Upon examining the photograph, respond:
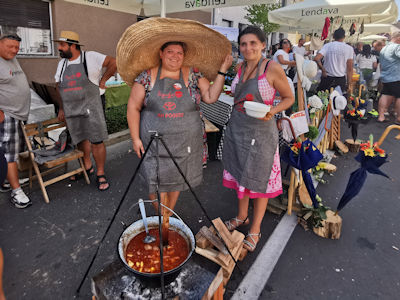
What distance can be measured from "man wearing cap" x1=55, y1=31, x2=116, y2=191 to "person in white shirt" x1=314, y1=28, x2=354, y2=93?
508 centimetres

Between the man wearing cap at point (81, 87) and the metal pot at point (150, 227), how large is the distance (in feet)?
6.60

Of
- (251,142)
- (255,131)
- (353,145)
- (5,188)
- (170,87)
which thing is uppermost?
(170,87)

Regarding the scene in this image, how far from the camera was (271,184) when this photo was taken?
2.61 m

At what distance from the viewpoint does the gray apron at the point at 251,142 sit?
2.38 metres

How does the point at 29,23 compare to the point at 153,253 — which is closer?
the point at 153,253

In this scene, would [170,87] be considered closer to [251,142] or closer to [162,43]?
[162,43]

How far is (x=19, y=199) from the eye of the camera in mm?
3277

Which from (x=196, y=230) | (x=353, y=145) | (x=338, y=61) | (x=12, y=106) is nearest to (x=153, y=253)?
(x=196, y=230)

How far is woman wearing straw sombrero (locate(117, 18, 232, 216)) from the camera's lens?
6.89 ft

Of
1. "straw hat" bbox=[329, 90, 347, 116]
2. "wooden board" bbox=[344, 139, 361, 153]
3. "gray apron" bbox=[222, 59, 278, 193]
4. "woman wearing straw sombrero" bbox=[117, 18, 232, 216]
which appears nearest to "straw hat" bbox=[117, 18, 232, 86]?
"woman wearing straw sombrero" bbox=[117, 18, 232, 216]

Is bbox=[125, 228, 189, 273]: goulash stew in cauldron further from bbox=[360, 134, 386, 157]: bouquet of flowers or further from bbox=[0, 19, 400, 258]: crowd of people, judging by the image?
bbox=[360, 134, 386, 157]: bouquet of flowers

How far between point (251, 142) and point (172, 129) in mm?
743

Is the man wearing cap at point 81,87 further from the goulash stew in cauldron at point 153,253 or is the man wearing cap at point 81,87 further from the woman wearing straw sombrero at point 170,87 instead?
the goulash stew in cauldron at point 153,253

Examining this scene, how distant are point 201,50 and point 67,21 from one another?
661 centimetres
